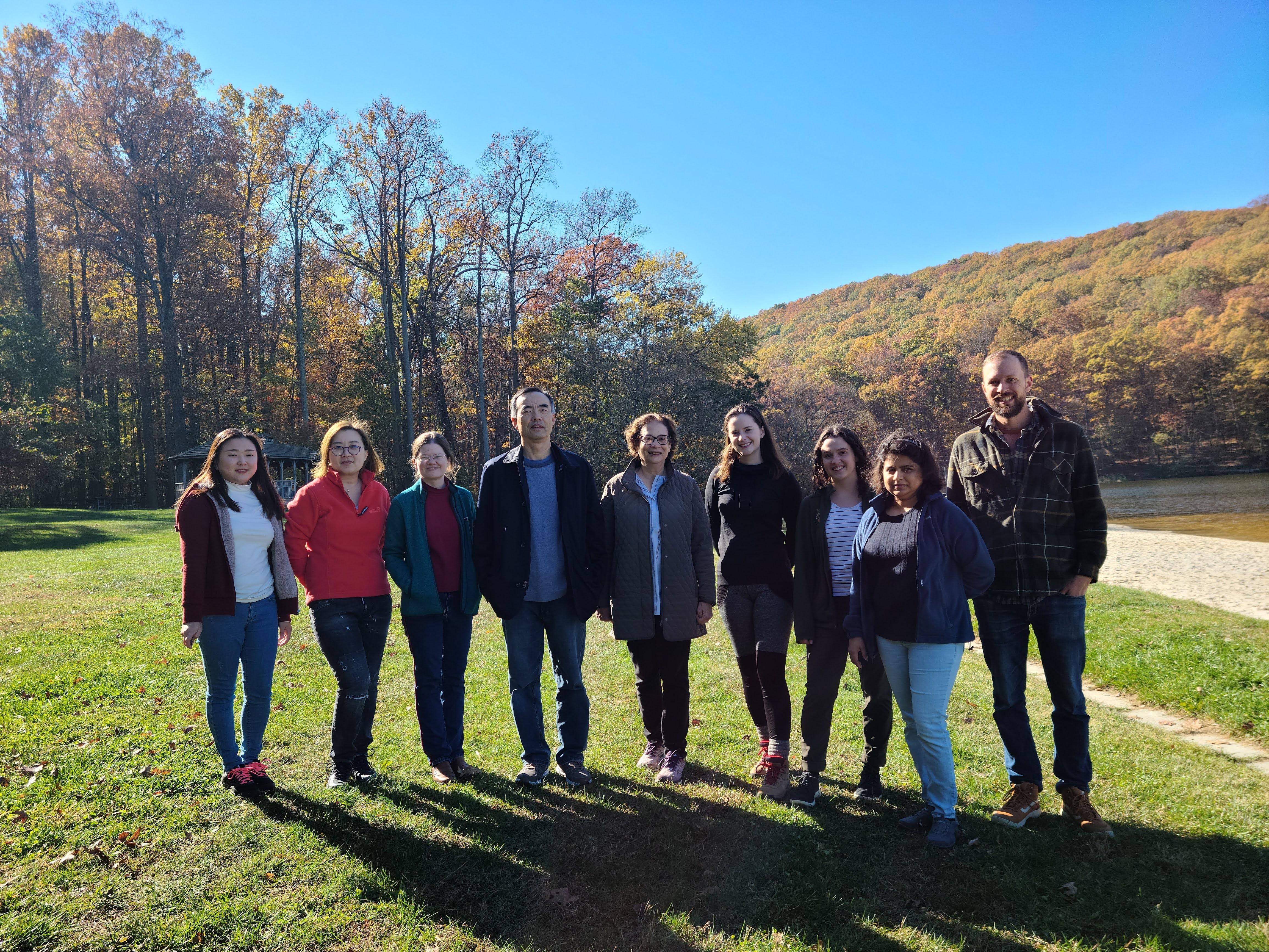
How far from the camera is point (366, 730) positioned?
428 centimetres

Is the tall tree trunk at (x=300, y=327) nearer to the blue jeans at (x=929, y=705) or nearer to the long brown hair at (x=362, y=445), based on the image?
the long brown hair at (x=362, y=445)

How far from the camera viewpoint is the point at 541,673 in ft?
13.8

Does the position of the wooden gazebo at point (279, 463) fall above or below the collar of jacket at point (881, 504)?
above

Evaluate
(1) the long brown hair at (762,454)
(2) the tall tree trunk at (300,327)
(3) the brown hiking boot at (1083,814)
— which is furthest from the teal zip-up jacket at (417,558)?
(2) the tall tree trunk at (300,327)

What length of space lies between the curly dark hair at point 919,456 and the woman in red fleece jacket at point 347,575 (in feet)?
9.67

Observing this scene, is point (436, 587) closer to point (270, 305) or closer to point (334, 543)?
point (334, 543)

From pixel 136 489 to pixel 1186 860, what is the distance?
37948 mm

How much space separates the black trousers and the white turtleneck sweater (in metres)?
3.21

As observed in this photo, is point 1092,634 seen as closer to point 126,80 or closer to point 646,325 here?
point 646,325

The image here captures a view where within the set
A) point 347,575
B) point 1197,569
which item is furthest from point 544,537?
point 1197,569

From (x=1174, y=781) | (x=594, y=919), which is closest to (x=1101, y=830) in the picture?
(x=1174, y=781)

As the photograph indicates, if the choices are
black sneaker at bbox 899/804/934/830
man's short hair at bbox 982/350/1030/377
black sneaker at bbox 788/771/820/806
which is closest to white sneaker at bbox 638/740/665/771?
black sneaker at bbox 788/771/820/806

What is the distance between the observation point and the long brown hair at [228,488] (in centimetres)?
388

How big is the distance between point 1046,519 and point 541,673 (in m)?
3.02
